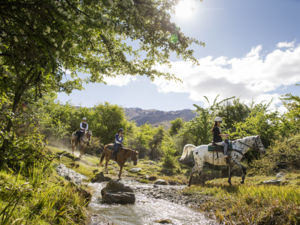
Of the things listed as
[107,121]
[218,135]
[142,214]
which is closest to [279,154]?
[218,135]

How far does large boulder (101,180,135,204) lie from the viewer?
298 inches

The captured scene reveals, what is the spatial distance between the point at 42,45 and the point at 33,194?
11.3ft

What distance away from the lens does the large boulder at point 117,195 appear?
757 centimetres

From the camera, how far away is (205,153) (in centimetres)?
1323

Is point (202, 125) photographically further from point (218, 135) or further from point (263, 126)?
point (218, 135)

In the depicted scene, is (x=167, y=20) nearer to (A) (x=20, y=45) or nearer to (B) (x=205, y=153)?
(A) (x=20, y=45)

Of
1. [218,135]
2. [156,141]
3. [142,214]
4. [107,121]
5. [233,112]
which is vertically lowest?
[156,141]

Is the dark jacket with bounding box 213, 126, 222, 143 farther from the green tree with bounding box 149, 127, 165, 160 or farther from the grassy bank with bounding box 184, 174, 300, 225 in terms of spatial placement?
the green tree with bounding box 149, 127, 165, 160

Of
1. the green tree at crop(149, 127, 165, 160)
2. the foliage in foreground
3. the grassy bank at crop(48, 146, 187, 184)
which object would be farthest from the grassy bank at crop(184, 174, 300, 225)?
the green tree at crop(149, 127, 165, 160)

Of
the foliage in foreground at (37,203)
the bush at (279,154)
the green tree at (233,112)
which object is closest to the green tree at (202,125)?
the green tree at (233,112)

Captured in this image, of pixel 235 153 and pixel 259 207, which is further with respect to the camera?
pixel 235 153

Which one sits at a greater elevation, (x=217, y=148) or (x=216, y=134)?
(x=216, y=134)

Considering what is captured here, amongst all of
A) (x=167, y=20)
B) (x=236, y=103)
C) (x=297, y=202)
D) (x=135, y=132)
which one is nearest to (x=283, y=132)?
(x=236, y=103)

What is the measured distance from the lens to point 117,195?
7.75 m
